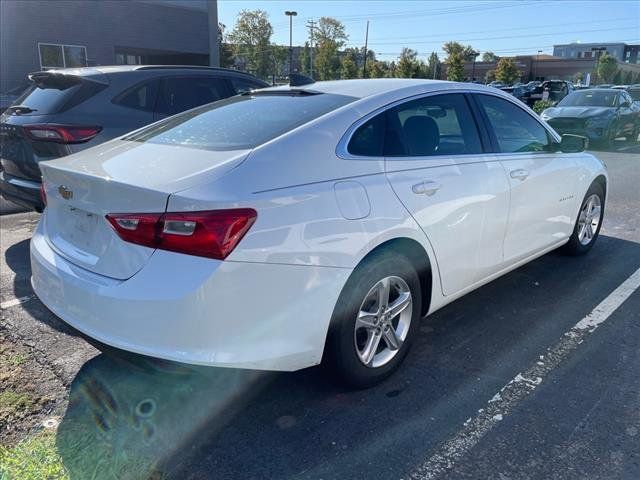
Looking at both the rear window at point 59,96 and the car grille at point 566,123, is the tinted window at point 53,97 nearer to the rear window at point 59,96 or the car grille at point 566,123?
the rear window at point 59,96

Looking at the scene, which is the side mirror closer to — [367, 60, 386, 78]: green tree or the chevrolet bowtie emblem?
the chevrolet bowtie emblem

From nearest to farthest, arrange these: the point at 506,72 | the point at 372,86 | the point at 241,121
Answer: the point at 241,121, the point at 372,86, the point at 506,72

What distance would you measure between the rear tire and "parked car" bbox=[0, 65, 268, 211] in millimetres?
4153

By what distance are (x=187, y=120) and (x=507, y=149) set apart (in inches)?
86.2

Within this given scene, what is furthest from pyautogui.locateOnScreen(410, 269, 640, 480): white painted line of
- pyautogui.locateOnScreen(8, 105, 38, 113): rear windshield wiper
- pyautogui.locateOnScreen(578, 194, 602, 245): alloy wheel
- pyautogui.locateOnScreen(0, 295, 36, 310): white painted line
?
pyautogui.locateOnScreen(8, 105, 38, 113): rear windshield wiper

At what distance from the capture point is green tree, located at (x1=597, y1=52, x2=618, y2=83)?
64.2 m

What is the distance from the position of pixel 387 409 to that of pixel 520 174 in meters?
1.95

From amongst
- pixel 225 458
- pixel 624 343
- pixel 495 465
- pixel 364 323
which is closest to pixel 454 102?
pixel 364 323

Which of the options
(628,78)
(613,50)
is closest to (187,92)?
(628,78)

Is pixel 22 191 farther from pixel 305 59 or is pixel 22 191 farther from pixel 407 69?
pixel 305 59

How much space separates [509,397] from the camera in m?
2.92

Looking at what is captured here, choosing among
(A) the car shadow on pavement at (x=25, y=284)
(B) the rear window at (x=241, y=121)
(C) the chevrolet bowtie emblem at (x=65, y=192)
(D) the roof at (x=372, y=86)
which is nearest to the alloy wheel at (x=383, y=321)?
(B) the rear window at (x=241, y=121)

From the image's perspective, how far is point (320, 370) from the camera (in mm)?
3150

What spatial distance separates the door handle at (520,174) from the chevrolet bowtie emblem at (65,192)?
274 centimetres
